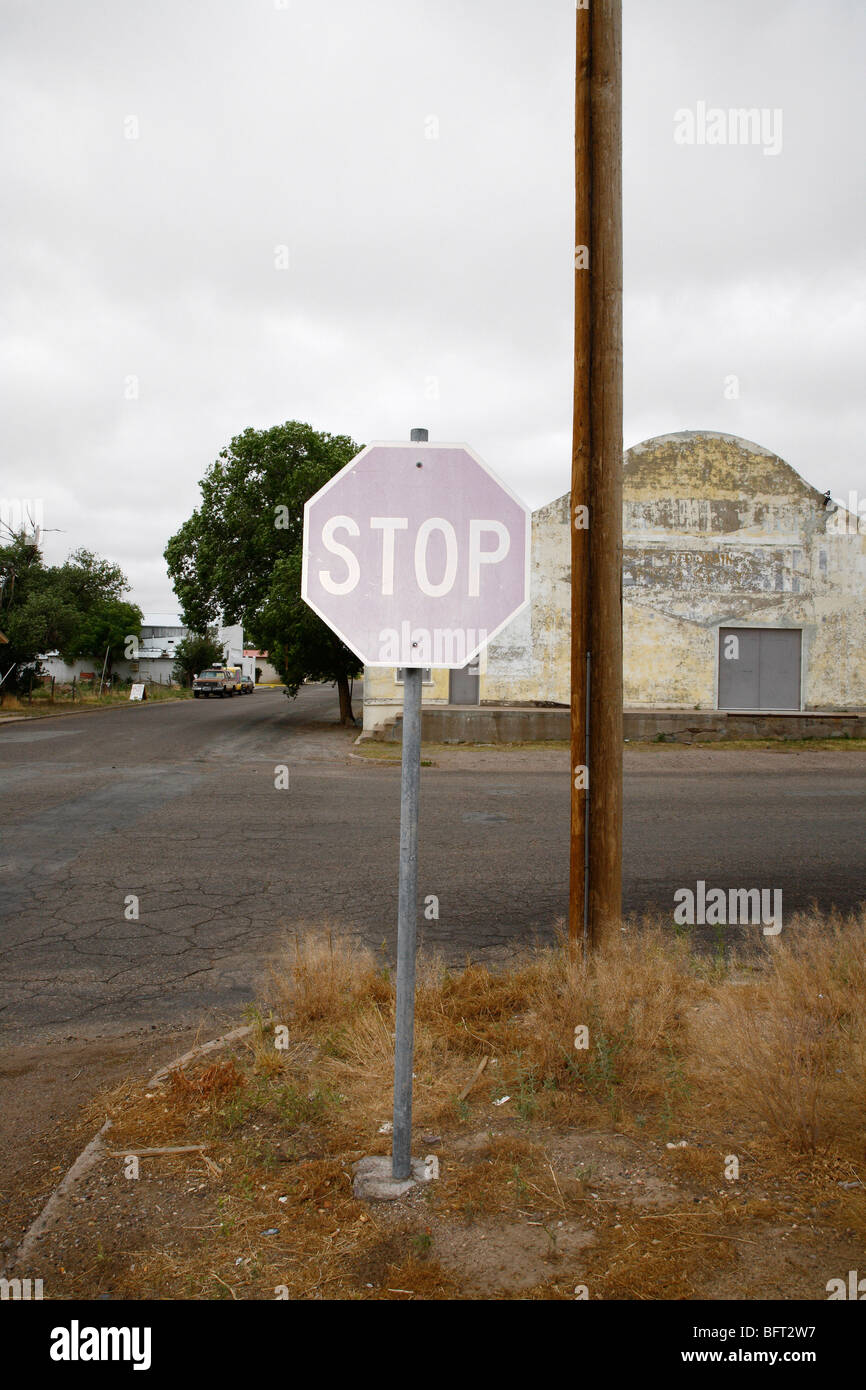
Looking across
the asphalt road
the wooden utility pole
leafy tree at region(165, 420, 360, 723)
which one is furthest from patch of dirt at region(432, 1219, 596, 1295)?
leafy tree at region(165, 420, 360, 723)

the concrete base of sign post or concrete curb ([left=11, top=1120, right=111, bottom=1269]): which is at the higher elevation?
the concrete base of sign post

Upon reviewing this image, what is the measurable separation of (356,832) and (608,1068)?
6.99 metres

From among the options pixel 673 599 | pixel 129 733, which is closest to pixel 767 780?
pixel 673 599

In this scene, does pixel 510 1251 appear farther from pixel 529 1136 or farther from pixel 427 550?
pixel 427 550

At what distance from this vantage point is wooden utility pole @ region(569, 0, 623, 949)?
5.28 m

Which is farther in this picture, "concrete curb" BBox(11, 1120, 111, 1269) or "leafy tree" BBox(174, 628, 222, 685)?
"leafy tree" BBox(174, 628, 222, 685)

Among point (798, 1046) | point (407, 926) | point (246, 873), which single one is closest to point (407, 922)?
point (407, 926)

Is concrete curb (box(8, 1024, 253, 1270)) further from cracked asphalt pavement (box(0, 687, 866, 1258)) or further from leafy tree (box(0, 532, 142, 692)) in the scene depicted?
leafy tree (box(0, 532, 142, 692))

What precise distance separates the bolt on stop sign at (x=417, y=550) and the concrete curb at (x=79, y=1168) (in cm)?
218

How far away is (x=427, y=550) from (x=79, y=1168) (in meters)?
2.59

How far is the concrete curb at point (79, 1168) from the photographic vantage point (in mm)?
3188

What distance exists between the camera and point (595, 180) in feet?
17.5

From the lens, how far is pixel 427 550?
3.30 m
